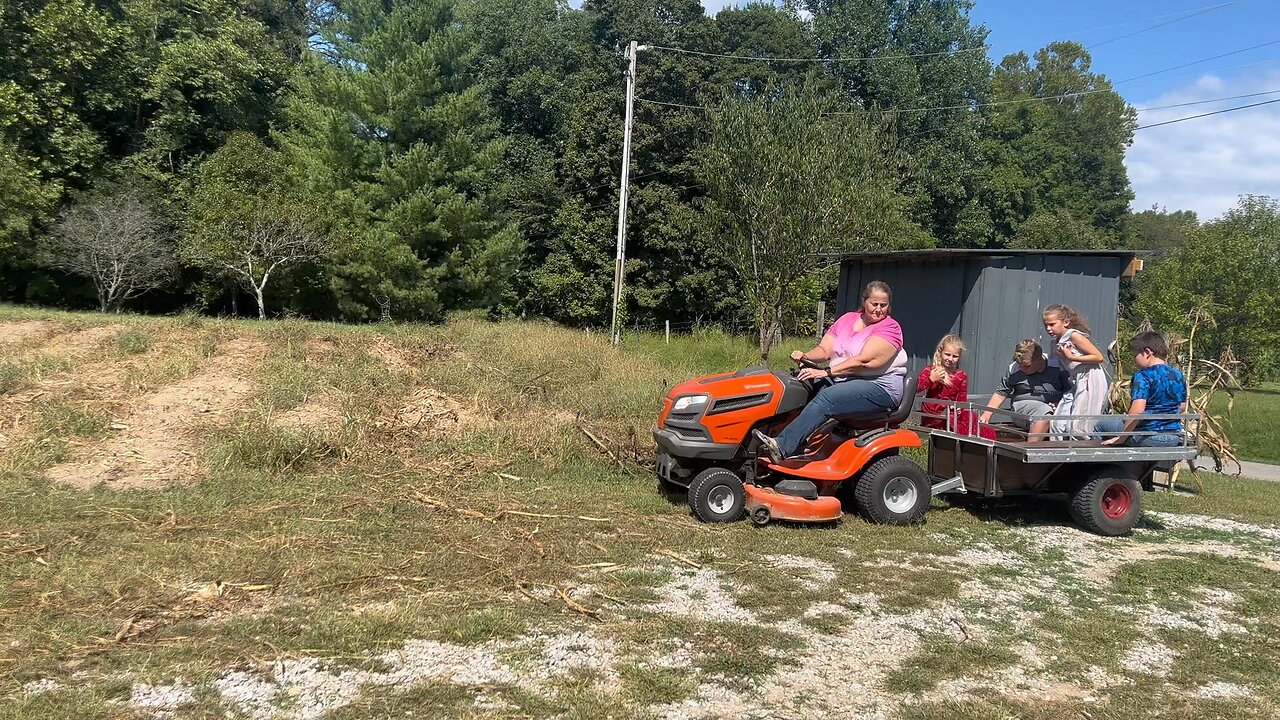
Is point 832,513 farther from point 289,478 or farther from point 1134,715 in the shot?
point 289,478

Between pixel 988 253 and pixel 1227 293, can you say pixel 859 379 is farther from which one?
pixel 1227 293

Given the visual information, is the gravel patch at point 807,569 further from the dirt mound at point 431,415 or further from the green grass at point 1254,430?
the green grass at point 1254,430

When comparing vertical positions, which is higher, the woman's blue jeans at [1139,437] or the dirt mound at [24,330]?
the dirt mound at [24,330]

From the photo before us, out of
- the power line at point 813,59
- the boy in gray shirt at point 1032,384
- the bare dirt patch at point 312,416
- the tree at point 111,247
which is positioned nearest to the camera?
the boy in gray shirt at point 1032,384

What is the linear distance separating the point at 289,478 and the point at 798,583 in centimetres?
475

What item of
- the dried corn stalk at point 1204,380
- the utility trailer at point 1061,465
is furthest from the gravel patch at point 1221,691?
the dried corn stalk at point 1204,380

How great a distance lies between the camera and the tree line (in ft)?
64.3

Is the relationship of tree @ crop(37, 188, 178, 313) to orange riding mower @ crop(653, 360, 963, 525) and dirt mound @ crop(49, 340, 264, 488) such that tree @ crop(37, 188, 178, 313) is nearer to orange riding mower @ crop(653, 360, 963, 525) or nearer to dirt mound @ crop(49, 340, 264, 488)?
dirt mound @ crop(49, 340, 264, 488)

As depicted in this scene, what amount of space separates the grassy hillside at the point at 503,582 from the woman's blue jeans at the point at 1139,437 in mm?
760

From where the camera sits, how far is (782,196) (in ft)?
50.5

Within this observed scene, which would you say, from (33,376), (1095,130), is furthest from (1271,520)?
(1095,130)

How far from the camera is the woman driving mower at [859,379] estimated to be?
20.2 feet

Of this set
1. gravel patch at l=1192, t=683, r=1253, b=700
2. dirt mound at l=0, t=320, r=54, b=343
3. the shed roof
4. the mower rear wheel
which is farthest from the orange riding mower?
dirt mound at l=0, t=320, r=54, b=343

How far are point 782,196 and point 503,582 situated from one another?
38.9ft
